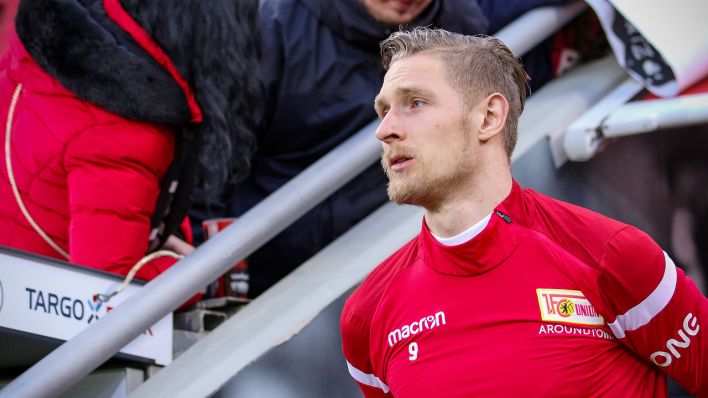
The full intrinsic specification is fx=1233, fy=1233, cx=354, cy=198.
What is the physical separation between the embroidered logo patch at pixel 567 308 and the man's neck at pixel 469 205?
0.75 ft

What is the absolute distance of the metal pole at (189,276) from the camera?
3.09 meters

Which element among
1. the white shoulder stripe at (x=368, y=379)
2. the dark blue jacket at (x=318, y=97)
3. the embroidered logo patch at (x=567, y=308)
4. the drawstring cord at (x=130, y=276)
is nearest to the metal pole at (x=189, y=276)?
the drawstring cord at (x=130, y=276)

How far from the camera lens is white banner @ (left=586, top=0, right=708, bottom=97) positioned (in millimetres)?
3732

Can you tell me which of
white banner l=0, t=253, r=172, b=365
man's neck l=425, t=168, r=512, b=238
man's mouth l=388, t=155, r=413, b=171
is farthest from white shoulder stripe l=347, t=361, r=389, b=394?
white banner l=0, t=253, r=172, b=365

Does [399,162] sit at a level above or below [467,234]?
above

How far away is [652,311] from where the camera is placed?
2.30 metres

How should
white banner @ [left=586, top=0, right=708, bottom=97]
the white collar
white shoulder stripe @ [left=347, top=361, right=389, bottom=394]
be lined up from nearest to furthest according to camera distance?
the white collar < white shoulder stripe @ [left=347, top=361, right=389, bottom=394] < white banner @ [left=586, top=0, right=708, bottom=97]

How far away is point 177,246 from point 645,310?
1.85 m

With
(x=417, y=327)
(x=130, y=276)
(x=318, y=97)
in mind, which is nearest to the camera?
(x=417, y=327)

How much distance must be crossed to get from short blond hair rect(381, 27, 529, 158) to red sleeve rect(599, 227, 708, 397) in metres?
0.38

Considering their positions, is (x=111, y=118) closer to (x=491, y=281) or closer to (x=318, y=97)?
(x=318, y=97)

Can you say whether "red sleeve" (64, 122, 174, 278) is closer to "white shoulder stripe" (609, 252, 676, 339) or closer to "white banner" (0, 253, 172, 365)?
"white banner" (0, 253, 172, 365)

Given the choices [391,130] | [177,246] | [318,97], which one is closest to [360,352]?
[391,130]

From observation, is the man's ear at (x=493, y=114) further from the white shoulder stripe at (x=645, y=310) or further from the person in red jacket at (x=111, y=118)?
the person in red jacket at (x=111, y=118)
